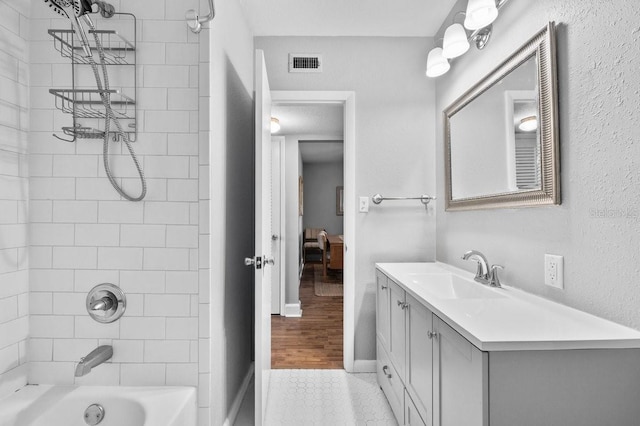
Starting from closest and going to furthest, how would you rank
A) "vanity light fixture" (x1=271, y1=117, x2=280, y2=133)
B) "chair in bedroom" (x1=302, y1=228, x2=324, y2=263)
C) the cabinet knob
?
the cabinet knob → "vanity light fixture" (x1=271, y1=117, x2=280, y2=133) → "chair in bedroom" (x1=302, y1=228, x2=324, y2=263)

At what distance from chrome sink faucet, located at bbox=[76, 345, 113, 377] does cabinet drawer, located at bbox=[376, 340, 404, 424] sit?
1.35m

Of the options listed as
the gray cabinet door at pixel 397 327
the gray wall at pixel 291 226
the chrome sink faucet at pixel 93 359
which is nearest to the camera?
the chrome sink faucet at pixel 93 359

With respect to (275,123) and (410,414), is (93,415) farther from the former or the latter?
(275,123)

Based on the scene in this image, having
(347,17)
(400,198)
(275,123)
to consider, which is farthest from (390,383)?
(275,123)

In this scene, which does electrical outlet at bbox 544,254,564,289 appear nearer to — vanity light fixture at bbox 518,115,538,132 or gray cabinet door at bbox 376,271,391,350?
vanity light fixture at bbox 518,115,538,132

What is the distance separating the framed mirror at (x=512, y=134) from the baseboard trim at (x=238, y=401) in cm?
173

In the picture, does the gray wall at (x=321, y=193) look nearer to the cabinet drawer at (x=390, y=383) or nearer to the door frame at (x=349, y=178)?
the door frame at (x=349, y=178)

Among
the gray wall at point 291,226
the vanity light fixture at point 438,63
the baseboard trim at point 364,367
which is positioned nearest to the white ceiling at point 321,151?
the gray wall at point 291,226

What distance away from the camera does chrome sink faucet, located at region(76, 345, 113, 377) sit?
1127 millimetres

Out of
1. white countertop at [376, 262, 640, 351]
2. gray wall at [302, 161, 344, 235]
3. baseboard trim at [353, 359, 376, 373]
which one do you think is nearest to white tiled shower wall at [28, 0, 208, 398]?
white countertop at [376, 262, 640, 351]

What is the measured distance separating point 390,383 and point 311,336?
125 centimetres

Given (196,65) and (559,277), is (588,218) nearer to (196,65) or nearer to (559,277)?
(559,277)

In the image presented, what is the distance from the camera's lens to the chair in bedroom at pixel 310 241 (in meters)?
7.06

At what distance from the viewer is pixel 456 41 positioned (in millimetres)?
1674
